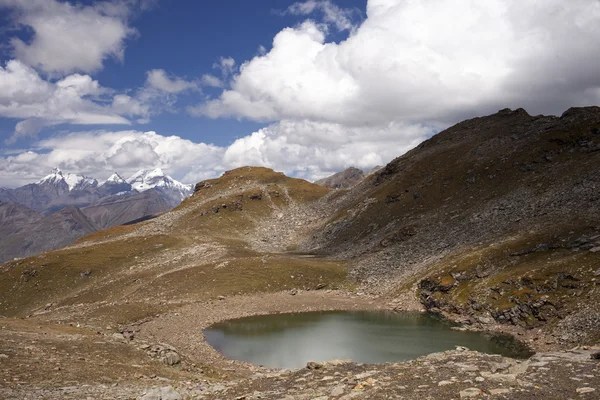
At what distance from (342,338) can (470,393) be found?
35684 mm

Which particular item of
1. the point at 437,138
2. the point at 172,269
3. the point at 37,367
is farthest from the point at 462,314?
the point at 437,138

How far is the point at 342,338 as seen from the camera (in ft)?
169

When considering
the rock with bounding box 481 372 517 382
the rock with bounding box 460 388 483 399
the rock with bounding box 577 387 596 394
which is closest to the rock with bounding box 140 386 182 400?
the rock with bounding box 460 388 483 399

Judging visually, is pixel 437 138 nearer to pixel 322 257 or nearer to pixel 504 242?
pixel 322 257

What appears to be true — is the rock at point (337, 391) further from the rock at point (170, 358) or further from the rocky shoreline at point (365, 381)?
the rock at point (170, 358)

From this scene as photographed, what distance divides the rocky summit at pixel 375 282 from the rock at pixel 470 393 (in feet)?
0.55

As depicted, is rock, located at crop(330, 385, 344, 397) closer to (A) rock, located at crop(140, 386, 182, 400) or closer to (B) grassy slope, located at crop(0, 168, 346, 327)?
(A) rock, located at crop(140, 386, 182, 400)

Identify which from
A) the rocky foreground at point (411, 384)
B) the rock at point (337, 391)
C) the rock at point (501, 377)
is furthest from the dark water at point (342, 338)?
the rock at point (337, 391)

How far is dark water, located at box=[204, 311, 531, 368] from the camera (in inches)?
1734

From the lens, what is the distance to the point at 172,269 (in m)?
84.8

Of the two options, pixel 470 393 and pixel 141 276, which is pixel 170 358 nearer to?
pixel 470 393

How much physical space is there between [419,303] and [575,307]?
23021 mm

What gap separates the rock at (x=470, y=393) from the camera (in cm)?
1700

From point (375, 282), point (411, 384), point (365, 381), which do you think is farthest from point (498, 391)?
point (375, 282)
